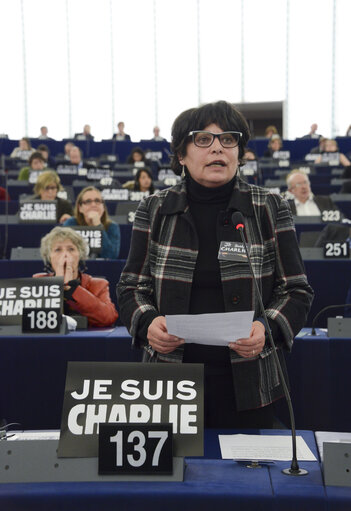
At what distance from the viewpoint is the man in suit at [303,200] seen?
6246 mm

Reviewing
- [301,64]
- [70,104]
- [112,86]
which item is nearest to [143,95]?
[112,86]

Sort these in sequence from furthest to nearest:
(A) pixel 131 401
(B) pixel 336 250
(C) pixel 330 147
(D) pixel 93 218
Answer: (C) pixel 330 147
(D) pixel 93 218
(B) pixel 336 250
(A) pixel 131 401

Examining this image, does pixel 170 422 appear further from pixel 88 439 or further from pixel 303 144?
pixel 303 144

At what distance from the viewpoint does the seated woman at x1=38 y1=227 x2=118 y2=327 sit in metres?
Answer: 3.08

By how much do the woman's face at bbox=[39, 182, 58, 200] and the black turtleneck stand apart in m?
4.76

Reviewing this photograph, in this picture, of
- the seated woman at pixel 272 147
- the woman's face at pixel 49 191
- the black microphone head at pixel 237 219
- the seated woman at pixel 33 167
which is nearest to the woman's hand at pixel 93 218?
the woman's face at pixel 49 191

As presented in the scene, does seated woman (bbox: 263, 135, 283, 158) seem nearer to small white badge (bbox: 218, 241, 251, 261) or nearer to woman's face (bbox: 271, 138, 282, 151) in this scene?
woman's face (bbox: 271, 138, 282, 151)

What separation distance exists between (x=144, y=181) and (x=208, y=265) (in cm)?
619

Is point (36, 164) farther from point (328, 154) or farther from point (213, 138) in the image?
point (213, 138)

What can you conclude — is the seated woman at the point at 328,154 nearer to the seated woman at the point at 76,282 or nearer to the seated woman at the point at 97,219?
the seated woman at the point at 97,219

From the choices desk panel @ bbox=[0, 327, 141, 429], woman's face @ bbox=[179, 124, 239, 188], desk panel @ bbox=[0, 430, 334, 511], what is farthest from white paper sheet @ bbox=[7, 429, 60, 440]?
desk panel @ bbox=[0, 327, 141, 429]

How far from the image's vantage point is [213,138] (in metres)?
1.57

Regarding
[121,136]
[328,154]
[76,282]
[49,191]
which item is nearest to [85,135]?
[121,136]

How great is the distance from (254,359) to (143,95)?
16.7 metres
